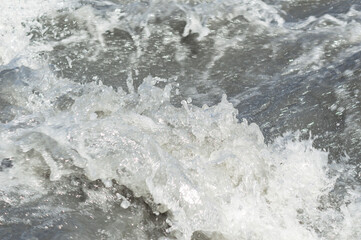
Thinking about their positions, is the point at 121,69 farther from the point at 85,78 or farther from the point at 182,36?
the point at 182,36

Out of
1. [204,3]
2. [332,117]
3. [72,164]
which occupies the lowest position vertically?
[204,3]

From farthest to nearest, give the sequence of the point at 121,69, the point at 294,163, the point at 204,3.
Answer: the point at 204,3, the point at 121,69, the point at 294,163

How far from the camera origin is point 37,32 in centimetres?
572

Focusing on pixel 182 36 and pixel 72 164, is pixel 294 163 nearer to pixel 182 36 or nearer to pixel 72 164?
pixel 72 164

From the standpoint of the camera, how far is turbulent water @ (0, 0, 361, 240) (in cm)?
280

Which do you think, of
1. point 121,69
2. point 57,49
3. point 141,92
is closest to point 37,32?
point 57,49

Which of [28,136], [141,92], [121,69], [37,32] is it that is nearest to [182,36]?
[121,69]

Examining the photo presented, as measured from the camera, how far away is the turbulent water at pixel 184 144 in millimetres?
2803

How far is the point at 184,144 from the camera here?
10.6ft

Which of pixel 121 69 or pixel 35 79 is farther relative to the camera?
pixel 121 69

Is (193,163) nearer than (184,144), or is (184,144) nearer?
(193,163)

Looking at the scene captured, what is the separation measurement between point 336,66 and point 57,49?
2320 millimetres

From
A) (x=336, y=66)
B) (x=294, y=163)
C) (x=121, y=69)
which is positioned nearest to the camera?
(x=294, y=163)

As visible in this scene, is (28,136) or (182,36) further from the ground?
(28,136)
